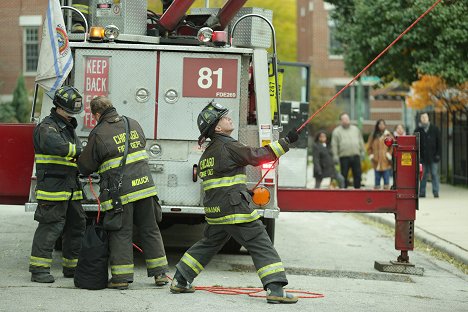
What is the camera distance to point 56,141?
916 centimetres

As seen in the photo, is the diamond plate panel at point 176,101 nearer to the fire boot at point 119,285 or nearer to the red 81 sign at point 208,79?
the red 81 sign at point 208,79

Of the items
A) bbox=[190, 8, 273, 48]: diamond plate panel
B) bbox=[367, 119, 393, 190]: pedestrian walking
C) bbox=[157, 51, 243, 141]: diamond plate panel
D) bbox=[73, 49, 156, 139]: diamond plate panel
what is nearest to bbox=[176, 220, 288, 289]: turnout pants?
bbox=[157, 51, 243, 141]: diamond plate panel

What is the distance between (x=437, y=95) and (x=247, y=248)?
18.4 metres

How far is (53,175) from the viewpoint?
365 inches

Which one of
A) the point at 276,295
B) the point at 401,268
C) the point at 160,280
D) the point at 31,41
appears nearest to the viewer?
the point at 276,295

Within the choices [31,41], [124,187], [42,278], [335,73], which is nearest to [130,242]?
[124,187]

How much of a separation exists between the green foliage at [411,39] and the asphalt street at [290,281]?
8165 millimetres

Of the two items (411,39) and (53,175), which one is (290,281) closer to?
(53,175)

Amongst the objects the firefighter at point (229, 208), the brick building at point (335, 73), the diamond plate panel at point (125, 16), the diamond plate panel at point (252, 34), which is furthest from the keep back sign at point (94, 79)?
the brick building at point (335, 73)

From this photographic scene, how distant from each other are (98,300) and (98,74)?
9.10ft

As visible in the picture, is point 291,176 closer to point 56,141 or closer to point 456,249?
point 456,249

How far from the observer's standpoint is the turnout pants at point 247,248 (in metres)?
8.36

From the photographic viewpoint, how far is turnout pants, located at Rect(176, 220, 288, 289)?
836 centimetres

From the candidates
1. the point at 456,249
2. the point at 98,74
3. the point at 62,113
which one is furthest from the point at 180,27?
the point at 456,249
